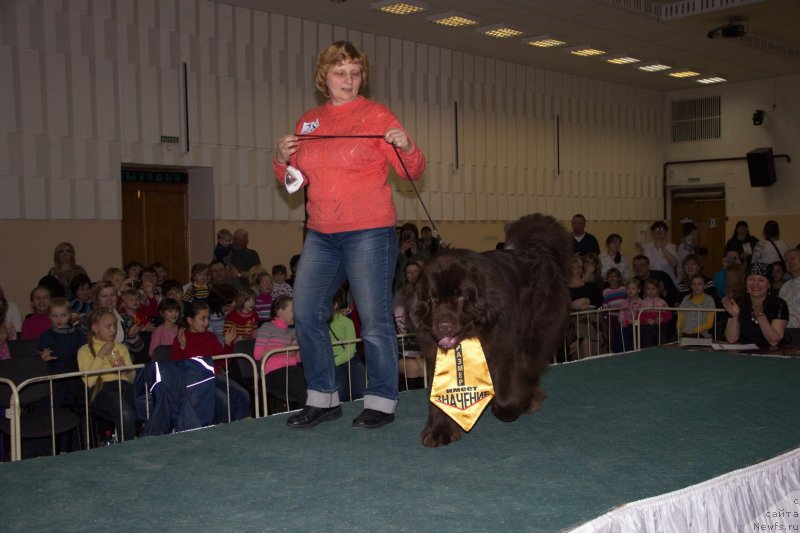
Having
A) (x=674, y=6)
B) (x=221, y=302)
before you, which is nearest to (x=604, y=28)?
(x=674, y=6)

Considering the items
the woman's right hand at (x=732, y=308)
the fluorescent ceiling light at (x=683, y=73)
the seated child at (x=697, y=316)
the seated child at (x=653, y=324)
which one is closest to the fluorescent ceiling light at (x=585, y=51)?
the fluorescent ceiling light at (x=683, y=73)

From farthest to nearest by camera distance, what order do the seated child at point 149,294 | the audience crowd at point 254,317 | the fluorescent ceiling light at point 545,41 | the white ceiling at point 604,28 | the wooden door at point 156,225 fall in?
the fluorescent ceiling light at point 545,41 < the white ceiling at point 604,28 < the wooden door at point 156,225 < the seated child at point 149,294 < the audience crowd at point 254,317

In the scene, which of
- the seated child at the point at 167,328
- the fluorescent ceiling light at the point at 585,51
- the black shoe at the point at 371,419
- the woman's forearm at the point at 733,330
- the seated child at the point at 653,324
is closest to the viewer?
the black shoe at the point at 371,419

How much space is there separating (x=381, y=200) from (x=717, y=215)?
17.4 metres

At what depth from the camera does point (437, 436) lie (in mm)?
3352

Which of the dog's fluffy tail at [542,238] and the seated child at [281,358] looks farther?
the seated child at [281,358]

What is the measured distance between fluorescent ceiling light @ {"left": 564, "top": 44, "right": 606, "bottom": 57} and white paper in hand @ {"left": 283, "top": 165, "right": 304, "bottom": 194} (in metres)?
12.2

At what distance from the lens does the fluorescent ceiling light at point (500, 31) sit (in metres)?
13.1

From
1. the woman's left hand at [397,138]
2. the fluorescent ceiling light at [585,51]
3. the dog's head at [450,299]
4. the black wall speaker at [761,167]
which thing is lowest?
the dog's head at [450,299]

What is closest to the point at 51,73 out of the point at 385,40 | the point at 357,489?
the point at 385,40

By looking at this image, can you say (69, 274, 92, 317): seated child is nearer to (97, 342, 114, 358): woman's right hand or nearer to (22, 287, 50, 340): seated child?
(22, 287, 50, 340): seated child

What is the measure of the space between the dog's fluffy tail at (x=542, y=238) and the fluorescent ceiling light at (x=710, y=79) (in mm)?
15267

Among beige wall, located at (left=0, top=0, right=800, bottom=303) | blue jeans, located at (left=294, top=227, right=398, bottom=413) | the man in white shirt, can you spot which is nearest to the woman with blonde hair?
beige wall, located at (left=0, top=0, right=800, bottom=303)

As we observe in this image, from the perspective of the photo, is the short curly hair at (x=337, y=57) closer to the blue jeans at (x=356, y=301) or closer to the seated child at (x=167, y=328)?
the blue jeans at (x=356, y=301)
